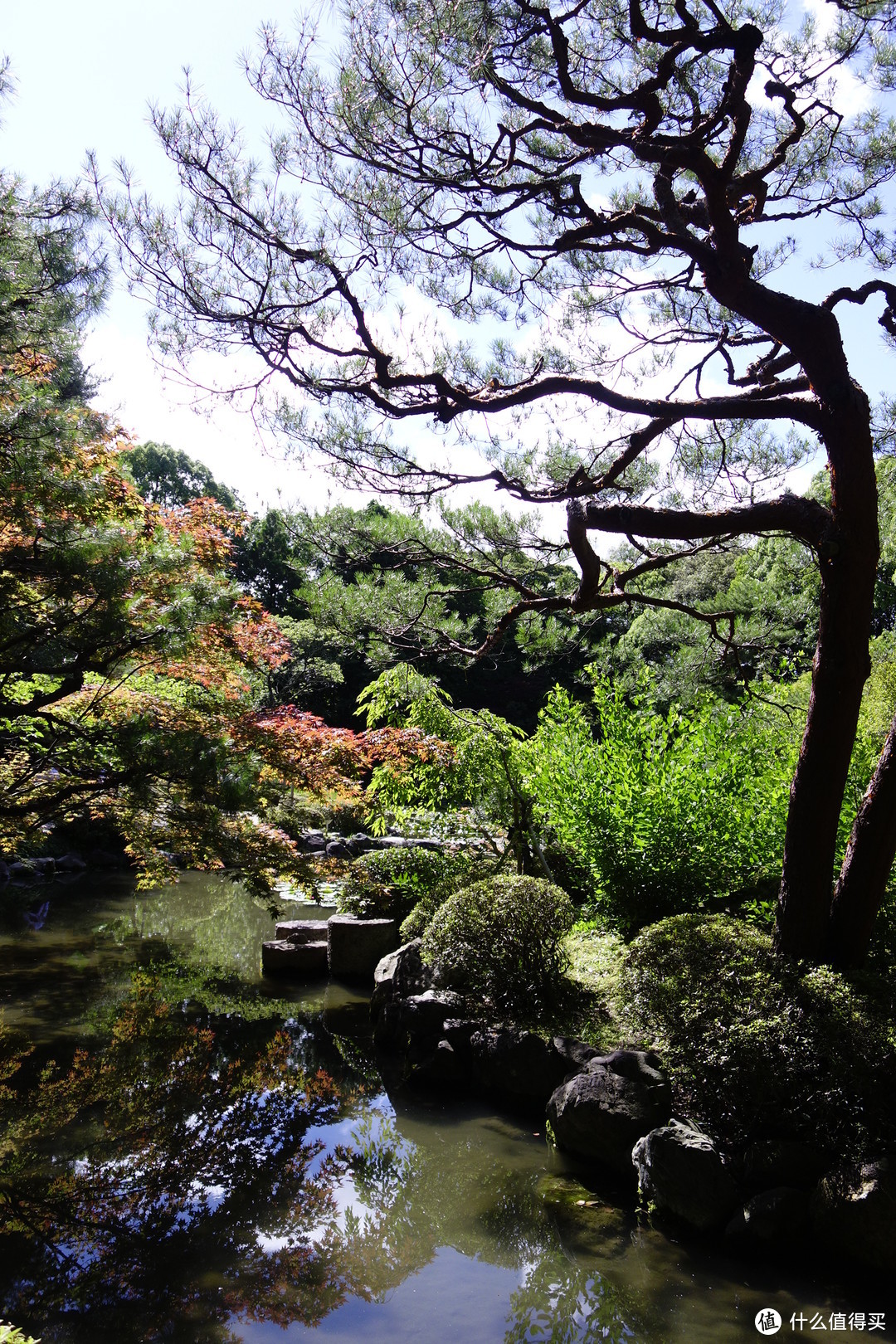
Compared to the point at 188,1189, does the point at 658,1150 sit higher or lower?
higher

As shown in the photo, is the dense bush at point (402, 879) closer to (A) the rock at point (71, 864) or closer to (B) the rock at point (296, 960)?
(B) the rock at point (296, 960)

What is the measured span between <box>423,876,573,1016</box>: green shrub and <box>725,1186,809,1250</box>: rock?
5.85 ft

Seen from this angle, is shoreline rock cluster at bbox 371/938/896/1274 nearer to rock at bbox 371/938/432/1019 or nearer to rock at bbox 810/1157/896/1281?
rock at bbox 810/1157/896/1281

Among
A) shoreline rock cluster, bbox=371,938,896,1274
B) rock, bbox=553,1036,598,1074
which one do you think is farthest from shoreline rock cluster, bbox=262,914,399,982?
rock, bbox=553,1036,598,1074

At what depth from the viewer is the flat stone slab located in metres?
7.40

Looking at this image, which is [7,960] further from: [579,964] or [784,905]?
[784,905]

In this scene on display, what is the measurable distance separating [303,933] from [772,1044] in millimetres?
4879

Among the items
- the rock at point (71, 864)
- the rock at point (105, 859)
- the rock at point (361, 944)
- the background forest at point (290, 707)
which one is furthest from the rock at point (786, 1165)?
the rock at point (105, 859)


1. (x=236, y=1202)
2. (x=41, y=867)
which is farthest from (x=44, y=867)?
(x=236, y=1202)

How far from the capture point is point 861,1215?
292 centimetres

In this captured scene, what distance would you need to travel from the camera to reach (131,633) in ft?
14.8

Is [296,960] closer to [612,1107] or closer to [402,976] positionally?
[402,976]

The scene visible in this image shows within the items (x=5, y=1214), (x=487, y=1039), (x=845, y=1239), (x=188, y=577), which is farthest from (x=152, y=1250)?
(x=188, y=577)

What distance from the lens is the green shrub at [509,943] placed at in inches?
191
